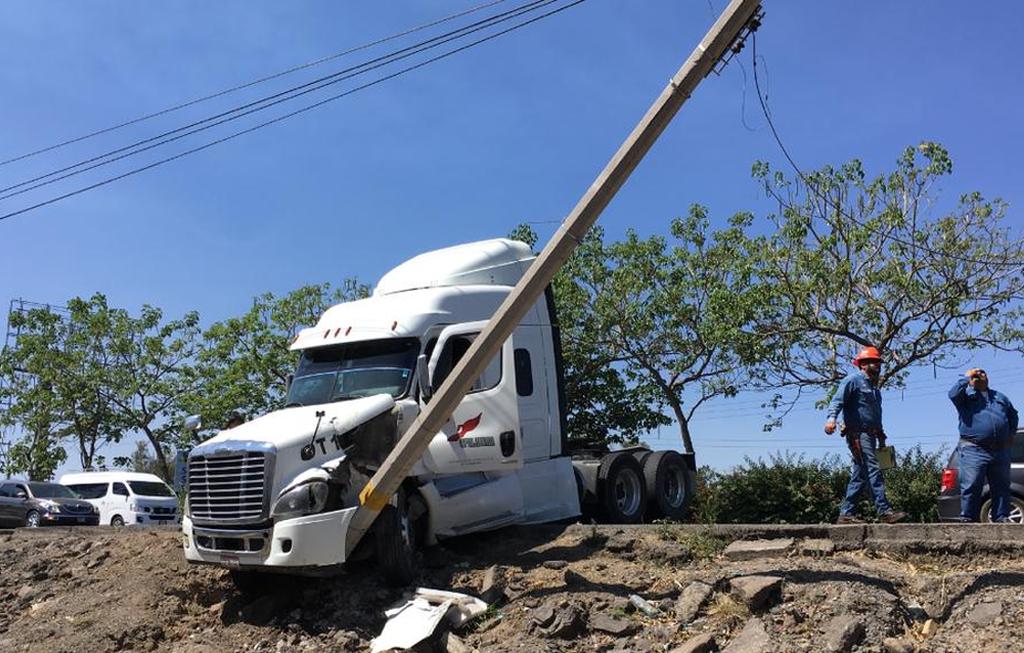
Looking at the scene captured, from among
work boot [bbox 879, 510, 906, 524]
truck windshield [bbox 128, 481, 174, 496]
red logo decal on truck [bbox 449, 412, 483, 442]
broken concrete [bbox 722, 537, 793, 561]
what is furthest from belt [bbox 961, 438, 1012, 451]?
truck windshield [bbox 128, 481, 174, 496]

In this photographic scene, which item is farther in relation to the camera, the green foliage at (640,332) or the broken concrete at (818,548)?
the green foliage at (640,332)

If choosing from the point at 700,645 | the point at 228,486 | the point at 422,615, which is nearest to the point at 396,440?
the point at 228,486

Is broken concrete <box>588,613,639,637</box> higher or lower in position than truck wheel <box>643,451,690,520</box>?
lower

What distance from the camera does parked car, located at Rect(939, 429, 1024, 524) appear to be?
9938 millimetres

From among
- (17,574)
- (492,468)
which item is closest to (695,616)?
(492,468)

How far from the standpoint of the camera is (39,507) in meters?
23.9

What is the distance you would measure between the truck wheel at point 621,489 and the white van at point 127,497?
18.5 m

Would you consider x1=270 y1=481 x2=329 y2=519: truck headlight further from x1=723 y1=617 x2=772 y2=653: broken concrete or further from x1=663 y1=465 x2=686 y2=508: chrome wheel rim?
x1=663 y1=465 x2=686 y2=508: chrome wheel rim

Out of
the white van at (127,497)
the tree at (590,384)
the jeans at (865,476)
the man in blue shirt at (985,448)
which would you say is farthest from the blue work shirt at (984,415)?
the white van at (127,497)

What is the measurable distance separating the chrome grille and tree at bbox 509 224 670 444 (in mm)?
15401

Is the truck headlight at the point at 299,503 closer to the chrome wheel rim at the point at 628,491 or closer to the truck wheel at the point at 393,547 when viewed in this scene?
the truck wheel at the point at 393,547

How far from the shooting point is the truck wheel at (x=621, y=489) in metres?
11.6

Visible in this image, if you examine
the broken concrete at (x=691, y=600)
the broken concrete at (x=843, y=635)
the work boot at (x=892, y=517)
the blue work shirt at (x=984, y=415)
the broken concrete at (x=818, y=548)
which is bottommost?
the broken concrete at (x=843, y=635)

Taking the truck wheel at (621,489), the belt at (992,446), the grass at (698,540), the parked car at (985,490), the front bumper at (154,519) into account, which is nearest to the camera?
the grass at (698,540)
